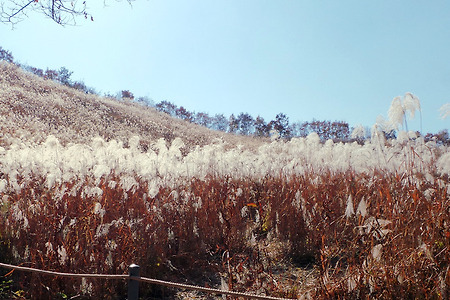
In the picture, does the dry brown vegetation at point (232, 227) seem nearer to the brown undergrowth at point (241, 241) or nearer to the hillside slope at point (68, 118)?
the brown undergrowth at point (241, 241)

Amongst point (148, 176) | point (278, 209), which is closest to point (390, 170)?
point (278, 209)

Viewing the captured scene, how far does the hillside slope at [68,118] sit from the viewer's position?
24047 mm

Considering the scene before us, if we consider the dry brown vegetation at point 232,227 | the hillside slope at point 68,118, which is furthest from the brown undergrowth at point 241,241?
the hillside slope at point 68,118

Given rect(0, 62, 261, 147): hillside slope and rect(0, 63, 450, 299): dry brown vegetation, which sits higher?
rect(0, 62, 261, 147): hillside slope

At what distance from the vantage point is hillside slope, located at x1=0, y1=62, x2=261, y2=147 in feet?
78.9

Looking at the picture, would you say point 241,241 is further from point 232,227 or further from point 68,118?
point 68,118

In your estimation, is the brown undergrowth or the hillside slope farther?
the hillside slope

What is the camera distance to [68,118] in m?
29.6

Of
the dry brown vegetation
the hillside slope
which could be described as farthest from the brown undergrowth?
the hillside slope

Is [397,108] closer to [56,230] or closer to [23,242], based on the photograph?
[56,230]

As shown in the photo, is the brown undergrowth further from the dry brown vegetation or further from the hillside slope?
the hillside slope

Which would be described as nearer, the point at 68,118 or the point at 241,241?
the point at 241,241

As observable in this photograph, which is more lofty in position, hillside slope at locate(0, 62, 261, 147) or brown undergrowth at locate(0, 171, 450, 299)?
hillside slope at locate(0, 62, 261, 147)

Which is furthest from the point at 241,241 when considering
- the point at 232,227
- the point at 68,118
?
the point at 68,118
